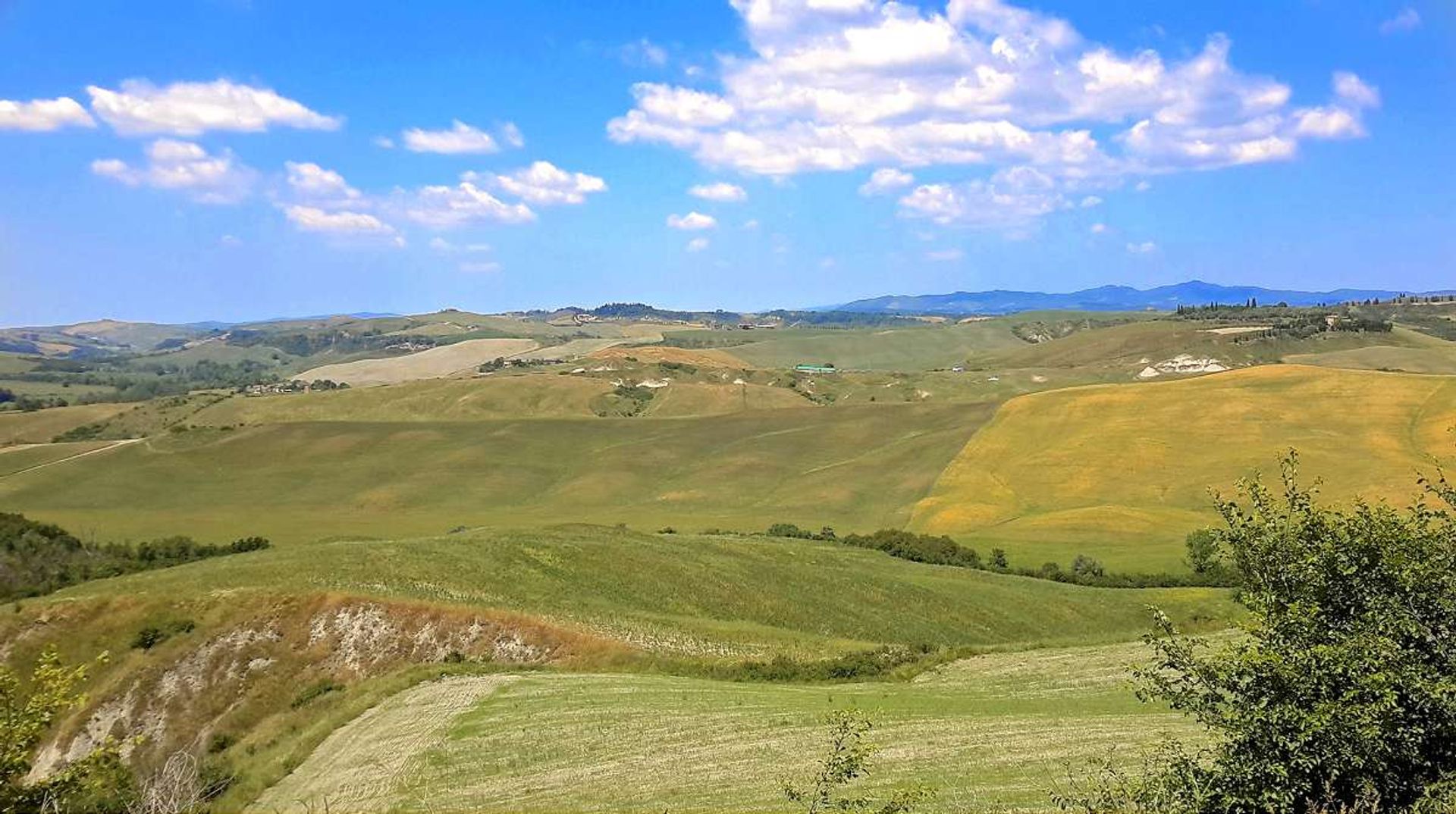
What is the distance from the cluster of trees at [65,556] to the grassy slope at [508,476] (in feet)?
73.2

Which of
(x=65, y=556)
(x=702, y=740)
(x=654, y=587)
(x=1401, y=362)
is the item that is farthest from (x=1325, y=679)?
(x=1401, y=362)

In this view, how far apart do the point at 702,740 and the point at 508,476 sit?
111 metres

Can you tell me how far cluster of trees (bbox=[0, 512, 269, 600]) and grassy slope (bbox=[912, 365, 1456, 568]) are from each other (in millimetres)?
70144

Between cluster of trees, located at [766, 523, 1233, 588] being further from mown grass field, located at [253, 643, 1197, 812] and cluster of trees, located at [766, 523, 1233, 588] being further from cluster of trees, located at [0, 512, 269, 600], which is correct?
cluster of trees, located at [0, 512, 269, 600]

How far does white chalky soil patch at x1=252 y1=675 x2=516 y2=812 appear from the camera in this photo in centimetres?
2662

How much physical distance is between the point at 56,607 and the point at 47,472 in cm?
10492

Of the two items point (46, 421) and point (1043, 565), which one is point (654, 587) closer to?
point (1043, 565)

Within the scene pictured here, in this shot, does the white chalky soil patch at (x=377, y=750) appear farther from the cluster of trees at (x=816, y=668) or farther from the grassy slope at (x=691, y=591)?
the grassy slope at (x=691, y=591)

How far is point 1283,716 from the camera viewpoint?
13484 mm

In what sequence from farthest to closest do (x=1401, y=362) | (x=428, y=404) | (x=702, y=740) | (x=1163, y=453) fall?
(x=1401, y=362) < (x=428, y=404) < (x=1163, y=453) < (x=702, y=740)

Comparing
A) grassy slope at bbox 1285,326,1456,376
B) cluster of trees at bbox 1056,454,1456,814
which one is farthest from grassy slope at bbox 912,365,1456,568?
cluster of trees at bbox 1056,454,1456,814

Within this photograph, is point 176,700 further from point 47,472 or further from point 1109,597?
point 47,472

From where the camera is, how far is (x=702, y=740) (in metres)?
28.3

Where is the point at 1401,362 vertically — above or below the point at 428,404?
above
